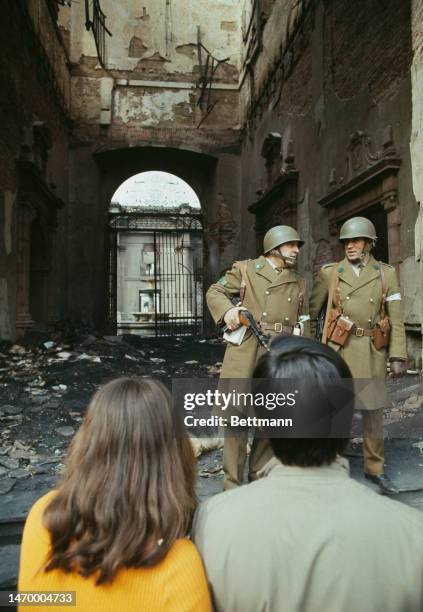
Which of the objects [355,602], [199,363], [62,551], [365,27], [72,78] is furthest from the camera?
[72,78]

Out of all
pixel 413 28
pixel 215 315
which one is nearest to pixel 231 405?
pixel 215 315

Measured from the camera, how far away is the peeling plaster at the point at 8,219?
798 cm

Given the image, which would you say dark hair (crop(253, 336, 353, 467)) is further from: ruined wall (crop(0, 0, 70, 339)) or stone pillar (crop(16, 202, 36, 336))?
stone pillar (crop(16, 202, 36, 336))

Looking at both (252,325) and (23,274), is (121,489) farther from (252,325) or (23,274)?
(23,274)

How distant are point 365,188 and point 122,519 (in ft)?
20.5

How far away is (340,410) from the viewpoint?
3.33ft

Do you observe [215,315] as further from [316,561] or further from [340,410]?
[316,561]

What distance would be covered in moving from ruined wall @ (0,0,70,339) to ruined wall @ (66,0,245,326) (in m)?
1.66

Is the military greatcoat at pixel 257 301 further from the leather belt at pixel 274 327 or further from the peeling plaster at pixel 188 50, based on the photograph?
the peeling plaster at pixel 188 50

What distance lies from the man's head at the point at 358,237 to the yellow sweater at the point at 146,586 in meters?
2.64

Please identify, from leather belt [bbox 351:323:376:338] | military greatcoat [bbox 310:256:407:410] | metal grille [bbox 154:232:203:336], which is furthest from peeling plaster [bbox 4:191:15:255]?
leather belt [bbox 351:323:376:338]

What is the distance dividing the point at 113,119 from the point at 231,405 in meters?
12.3

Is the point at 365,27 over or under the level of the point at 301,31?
under

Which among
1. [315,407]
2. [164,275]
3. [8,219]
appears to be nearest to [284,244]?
[315,407]
